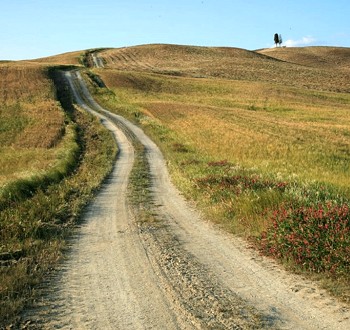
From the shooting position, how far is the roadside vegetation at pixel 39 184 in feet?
24.7

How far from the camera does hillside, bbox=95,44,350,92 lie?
96062 mm

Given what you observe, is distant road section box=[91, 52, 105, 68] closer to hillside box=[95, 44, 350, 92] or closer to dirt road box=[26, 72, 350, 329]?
hillside box=[95, 44, 350, 92]

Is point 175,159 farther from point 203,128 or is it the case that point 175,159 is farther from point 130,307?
point 130,307

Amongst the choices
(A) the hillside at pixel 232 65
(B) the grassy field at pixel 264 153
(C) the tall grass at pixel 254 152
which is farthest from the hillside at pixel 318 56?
(C) the tall grass at pixel 254 152

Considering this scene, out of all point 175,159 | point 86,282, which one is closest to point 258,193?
point 86,282

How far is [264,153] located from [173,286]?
19.2 meters

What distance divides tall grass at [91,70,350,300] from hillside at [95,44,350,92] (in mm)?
18453

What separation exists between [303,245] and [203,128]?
3084cm

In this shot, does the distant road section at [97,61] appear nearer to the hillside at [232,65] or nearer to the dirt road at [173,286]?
the hillside at [232,65]

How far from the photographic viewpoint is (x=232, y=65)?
112 meters

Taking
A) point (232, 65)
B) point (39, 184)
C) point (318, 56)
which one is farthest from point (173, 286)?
point (318, 56)

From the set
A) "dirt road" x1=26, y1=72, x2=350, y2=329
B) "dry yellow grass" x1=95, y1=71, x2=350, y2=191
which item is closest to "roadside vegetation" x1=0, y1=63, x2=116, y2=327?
"dirt road" x1=26, y1=72, x2=350, y2=329

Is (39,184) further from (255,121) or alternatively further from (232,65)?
(232,65)

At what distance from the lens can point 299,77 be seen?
98750mm
